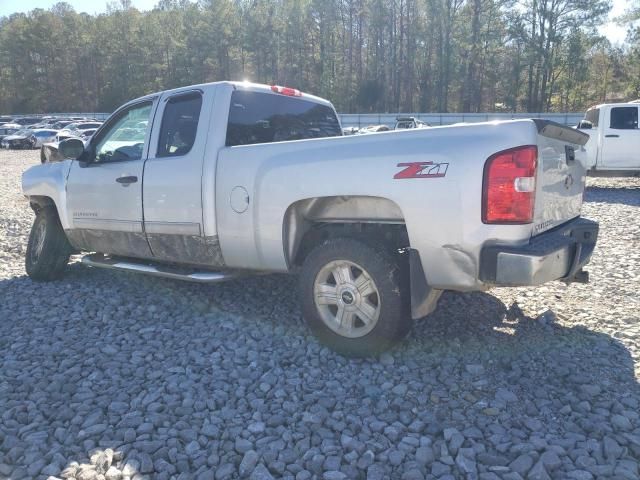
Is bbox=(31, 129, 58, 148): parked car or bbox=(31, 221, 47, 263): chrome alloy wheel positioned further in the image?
bbox=(31, 129, 58, 148): parked car

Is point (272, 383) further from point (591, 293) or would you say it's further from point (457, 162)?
point (591, 293)

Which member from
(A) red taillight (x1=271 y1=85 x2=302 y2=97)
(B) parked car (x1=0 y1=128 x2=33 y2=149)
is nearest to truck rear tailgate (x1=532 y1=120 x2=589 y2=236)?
(A) red taillight (x1=271 y1=85 x2=302 y2=97)

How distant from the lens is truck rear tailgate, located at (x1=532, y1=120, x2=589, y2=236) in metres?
3.33

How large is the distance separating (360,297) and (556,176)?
1574mm

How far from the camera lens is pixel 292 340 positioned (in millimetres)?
4230

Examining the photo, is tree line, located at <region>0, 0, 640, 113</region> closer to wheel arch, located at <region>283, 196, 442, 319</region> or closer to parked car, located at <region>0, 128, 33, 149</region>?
parked car, located at <region>0, 128, 33, 149</region>

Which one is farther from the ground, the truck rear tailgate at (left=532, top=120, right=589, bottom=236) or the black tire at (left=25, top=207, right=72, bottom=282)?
the truck rear tailgate at (left=532, top=120, right=589, bottom=236)

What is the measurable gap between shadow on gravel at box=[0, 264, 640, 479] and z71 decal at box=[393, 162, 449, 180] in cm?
134

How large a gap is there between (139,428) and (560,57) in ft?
187

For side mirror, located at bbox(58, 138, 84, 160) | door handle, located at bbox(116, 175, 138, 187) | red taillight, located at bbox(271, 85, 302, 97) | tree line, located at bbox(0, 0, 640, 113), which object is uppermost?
tree line, located at bbox(0, 0, 640, 113)

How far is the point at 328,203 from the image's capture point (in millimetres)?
3955

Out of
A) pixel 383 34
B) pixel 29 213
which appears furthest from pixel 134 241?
pixel 383 34

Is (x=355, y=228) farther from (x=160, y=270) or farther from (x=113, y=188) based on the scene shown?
(x=113, y=188)

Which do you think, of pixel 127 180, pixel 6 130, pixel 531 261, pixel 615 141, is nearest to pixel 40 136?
pixel 6 130
